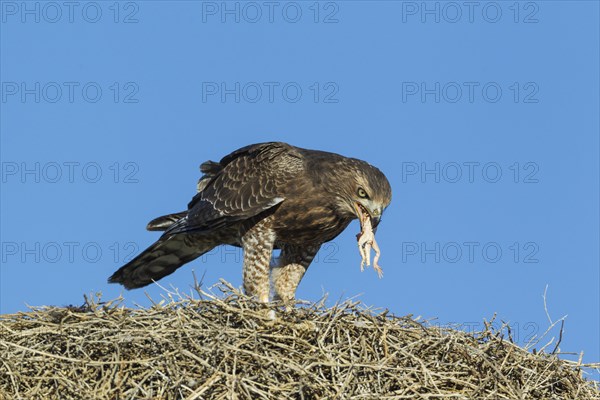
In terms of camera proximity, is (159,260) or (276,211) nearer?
(276,211)

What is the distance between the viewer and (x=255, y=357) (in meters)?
6.94

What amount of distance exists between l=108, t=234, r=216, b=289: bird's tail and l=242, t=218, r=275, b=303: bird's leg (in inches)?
40.5

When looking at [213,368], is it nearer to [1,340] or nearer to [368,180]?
[1,340]

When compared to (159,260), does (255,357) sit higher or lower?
lower

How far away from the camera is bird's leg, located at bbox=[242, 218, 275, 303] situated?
9672 mm

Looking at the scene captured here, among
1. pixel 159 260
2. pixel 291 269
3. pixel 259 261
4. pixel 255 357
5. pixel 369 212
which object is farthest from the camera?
pixel 159 260

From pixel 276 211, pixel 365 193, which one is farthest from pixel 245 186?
pixel 365 193

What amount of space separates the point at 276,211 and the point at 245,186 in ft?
1.64

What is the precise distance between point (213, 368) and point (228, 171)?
412cm

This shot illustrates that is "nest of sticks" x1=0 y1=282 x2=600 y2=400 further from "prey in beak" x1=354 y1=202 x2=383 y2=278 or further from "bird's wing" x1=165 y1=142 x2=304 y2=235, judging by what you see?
"bird's wing" x1=165 y1=142 x2=304 y2=235

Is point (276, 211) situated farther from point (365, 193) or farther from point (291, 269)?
point (365, 193)

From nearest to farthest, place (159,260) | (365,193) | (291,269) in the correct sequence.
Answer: (365,193) < (291,269) < (159,260)

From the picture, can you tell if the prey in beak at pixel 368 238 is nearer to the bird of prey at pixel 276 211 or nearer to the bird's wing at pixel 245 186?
the bird of prey at pixel 276 211

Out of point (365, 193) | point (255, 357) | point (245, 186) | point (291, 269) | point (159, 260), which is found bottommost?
point (255, 357)
